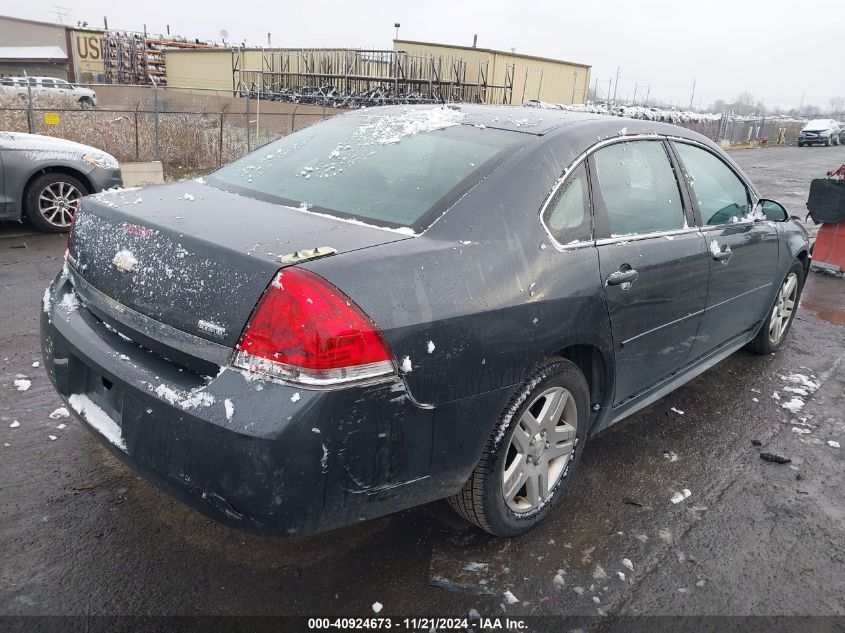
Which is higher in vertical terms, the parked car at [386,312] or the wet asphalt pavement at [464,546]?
the parked car at [386,312]

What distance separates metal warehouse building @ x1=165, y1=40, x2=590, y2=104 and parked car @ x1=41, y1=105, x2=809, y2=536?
30.4 metres

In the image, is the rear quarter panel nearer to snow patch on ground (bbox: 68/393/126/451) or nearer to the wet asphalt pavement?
the wet asphalt pavement

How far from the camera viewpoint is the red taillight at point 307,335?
6.14 feet

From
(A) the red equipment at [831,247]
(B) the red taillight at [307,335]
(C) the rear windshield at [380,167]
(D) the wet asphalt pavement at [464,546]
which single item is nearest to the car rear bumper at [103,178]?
(D) the wet asphalt pavement at [464,546]

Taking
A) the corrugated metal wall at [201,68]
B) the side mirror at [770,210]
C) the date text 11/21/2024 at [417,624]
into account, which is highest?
the corrugated metal wall at [201,68]

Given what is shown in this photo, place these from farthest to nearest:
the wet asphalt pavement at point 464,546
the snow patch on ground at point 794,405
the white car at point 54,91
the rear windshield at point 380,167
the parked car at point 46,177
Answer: the white car at point 54,91 < the parked car at point 46,177 < the snow patch on ground at point 794,405 < the rear windshield at point 380,167 < the wet asphalt pavement at point 464,546

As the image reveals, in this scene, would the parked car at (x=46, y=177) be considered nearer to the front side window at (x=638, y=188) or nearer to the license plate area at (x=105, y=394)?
the license plate area at (x=105, y=394)

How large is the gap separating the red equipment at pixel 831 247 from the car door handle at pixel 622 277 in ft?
19.8

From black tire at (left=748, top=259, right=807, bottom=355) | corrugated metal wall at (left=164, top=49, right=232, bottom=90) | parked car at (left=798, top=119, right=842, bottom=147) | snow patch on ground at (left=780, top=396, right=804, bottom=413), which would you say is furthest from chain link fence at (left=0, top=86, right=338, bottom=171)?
parked car at (left=798, top=119, right=842, bottom=147)

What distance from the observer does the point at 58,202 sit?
23.9 ft

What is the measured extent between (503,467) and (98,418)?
1.49 m

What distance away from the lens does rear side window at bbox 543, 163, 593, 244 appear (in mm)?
2594

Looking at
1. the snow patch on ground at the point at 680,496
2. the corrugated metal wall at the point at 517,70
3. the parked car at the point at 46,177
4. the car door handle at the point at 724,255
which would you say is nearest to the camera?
the snow patch on ground at the point at 680,496

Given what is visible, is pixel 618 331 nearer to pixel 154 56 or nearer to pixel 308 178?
pixel 308 178
